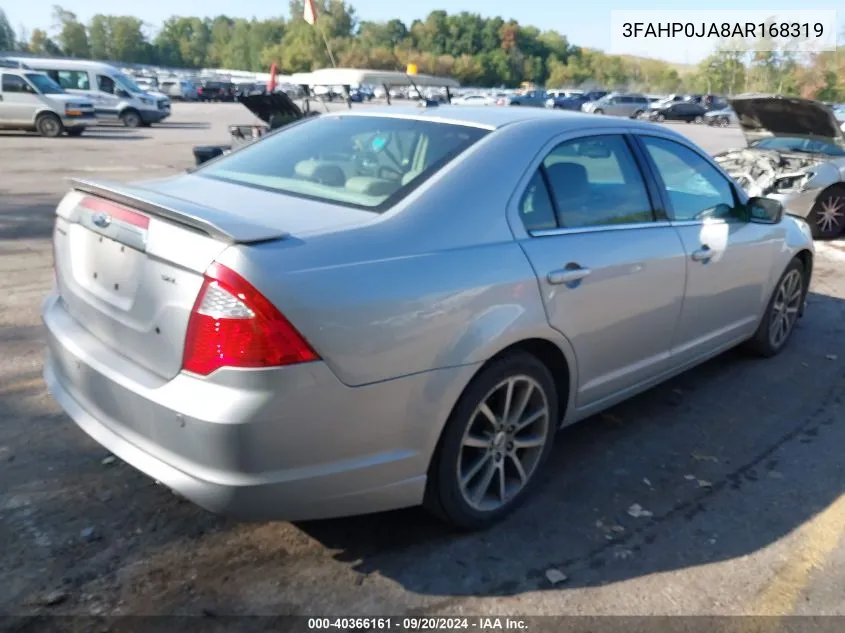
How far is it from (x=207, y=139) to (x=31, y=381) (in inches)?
782

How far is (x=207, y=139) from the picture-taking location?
2294 cm

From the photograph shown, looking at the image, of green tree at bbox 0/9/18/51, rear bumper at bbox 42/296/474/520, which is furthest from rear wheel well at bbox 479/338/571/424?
green tree at bbox 0/9/18/51

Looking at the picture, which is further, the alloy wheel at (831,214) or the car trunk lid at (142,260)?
the alloy wheel at (831,214)

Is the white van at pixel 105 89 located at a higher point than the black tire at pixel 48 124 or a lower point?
higher

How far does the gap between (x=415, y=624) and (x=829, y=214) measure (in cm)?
932

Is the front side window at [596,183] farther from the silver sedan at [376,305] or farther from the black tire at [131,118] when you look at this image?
the black tire at [131,118]

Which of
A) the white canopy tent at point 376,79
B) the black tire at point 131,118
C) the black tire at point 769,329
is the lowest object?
the black tire at point 131,118

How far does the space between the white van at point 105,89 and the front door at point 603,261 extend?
2564 cm

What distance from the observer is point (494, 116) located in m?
3.58

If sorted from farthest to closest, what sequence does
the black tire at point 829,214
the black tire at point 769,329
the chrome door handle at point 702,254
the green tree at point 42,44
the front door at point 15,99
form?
the green tree at point 42,44 → the front door at point 15,99 → the black tire at point 829,214 → the black tire at point 769,329 → the chrome door handle at point 702,254

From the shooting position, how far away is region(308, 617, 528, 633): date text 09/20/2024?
2.58 m

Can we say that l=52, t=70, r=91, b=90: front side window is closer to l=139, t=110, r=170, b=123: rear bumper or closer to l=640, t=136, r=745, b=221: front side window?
l=139, t=110, r=170, b=123: rear bumper

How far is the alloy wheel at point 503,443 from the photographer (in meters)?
3.07

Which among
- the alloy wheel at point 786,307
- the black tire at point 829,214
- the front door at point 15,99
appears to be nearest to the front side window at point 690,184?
the alloy wheel at point 786,307
